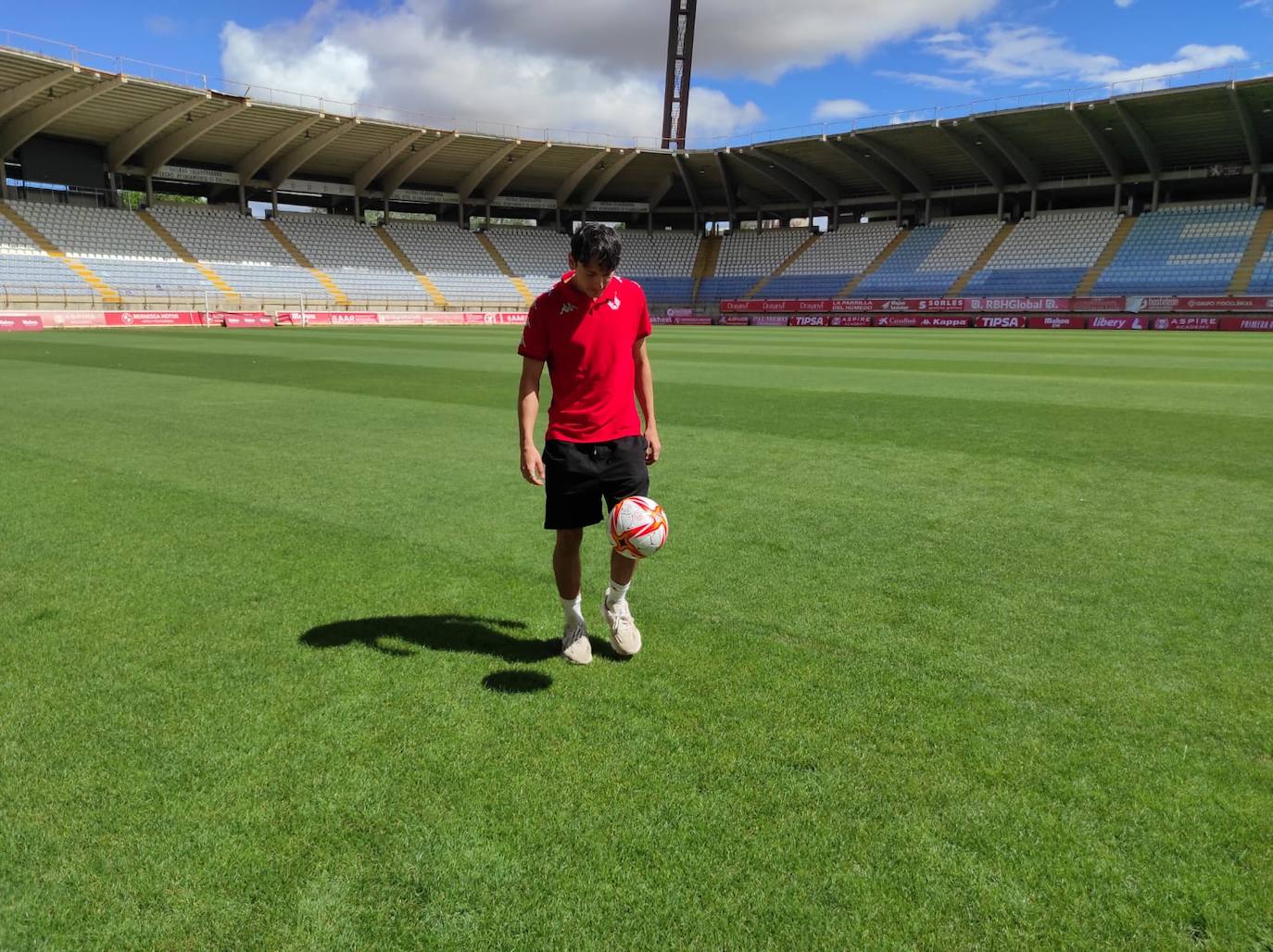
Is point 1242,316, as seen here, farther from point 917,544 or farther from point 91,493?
point 91,493

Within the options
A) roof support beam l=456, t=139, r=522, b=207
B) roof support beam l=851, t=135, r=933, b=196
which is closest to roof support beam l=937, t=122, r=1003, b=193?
roof support beam l=851, t=135, r=933, b=196

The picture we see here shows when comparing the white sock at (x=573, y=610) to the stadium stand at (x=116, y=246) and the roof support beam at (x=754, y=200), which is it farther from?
the roof support beam at (x=754, y=200)

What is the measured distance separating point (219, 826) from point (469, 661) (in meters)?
1.41

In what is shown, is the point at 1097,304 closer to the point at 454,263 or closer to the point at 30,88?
the point at 454,263

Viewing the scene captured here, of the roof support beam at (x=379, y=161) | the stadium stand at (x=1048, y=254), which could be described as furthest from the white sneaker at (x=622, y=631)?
the roof support beam at (x=379, y=161)

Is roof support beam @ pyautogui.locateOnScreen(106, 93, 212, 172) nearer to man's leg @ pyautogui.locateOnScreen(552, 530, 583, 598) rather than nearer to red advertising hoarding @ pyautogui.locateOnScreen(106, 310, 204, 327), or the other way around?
red advertising hoarding @ pyautogui.locateOnScreen(106, 310, 204, 327)

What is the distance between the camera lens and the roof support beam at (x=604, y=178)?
59.7 metres

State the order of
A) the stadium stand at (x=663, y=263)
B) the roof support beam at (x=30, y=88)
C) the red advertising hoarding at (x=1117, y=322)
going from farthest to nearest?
the stadium stand at (x=663, y=263)
the red advertising hoarding at (x=1117, y=322)
the roof support beam at (x=30, y=88)

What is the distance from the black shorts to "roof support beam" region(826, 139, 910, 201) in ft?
180

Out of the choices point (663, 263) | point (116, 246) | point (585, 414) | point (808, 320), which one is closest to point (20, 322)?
point (116, 246)

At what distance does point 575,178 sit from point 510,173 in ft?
16.9

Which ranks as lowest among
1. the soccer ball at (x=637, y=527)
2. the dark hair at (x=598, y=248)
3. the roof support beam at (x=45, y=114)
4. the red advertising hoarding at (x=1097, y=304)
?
the soccer ball at (x=637, y=527)

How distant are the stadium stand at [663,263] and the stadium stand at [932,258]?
49.3 feet

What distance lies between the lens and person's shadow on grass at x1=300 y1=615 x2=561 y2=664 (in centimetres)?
A: 403
